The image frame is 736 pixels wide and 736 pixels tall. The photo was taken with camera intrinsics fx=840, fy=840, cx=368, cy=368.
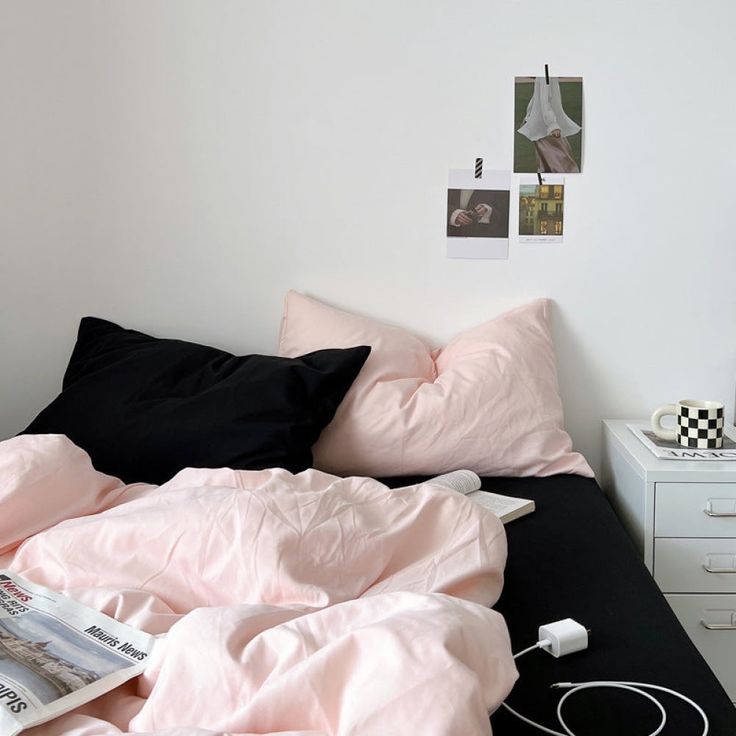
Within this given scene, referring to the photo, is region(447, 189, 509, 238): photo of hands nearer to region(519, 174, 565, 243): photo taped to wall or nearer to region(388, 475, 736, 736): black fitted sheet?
region(519, 174, 565, 243): photo taped to wall

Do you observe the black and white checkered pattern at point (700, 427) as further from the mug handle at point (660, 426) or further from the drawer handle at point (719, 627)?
the drawer handle at point (719, 627)

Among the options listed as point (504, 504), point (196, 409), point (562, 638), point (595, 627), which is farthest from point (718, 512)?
point (196, 409)

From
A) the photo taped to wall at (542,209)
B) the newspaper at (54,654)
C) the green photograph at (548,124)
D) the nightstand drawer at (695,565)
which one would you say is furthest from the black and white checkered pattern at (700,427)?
the newspaper at (54,654)

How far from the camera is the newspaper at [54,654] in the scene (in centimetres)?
86

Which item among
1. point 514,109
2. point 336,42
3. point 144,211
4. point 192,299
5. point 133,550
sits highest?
point 336,42

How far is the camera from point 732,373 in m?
2.22

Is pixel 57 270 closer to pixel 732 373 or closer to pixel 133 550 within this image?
pixel 133 550

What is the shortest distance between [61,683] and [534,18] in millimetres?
1893

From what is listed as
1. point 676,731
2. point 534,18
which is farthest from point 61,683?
point 534,18

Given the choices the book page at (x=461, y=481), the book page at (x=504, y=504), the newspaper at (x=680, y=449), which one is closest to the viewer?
the book page at (x=504, y=504)

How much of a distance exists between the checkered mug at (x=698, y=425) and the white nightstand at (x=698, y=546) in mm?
111

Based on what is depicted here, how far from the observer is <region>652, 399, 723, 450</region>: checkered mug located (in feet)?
6.36

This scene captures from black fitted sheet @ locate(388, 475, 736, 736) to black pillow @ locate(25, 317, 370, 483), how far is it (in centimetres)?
52

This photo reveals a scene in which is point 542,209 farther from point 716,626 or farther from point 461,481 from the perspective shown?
point 716,626
